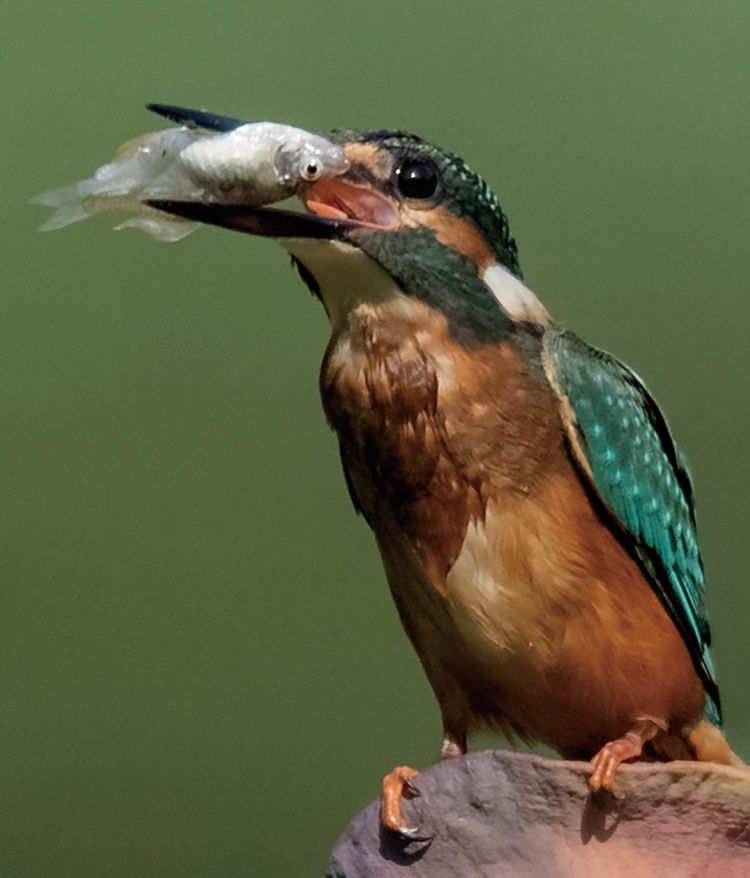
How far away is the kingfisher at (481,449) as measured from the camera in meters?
1.07

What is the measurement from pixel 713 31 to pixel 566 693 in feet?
3.21

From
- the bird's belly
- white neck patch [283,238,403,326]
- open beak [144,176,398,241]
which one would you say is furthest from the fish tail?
the bird's belly

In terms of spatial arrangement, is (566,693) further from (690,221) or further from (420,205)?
(690,221)

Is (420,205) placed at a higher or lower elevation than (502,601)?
higher

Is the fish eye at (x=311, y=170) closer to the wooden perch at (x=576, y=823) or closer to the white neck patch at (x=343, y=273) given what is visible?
the white neck patch at (x=343, y=273)

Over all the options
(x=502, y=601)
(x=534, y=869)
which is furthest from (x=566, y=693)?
(x=534, y=869)

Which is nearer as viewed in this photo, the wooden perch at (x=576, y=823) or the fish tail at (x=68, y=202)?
the wooden perch at (x=576, y=823)

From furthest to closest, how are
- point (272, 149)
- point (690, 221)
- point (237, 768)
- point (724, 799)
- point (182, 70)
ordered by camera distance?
point (237, 768), point (690, 221), point (182, 70), point (272, 149), point (724, 799)

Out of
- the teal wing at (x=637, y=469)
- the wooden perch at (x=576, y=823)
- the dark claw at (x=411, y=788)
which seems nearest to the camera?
the wooden perch at (x=576, y=823)

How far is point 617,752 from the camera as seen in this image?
1.01m

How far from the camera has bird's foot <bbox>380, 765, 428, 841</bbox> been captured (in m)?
0.99

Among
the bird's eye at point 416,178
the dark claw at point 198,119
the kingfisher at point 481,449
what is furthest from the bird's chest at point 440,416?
the dark claw at point 198,119

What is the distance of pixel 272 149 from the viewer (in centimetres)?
103

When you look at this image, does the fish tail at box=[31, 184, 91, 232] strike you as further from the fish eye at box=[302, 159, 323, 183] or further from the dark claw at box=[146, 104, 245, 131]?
the fish eye at box=[302, 159, 323, 183]
